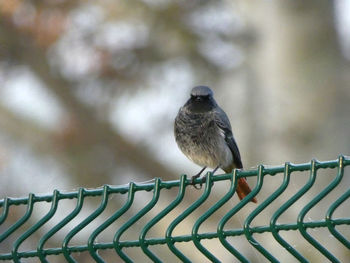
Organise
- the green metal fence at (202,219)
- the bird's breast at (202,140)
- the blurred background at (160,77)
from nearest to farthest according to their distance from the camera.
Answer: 1. the green metal fence at (202,219)
2. the bird's breast at (202,140)
3. the blurred background at (160,77)

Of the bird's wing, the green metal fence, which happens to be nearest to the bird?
the bird's wing

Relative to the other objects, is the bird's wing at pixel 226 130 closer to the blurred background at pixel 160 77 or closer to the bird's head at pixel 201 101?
the bird's head at pixel 201 101

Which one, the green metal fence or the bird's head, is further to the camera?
the bird's head

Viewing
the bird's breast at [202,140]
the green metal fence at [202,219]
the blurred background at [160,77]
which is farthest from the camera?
the blurred background at [160,77]

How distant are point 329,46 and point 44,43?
451 cm

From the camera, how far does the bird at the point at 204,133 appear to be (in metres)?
7.86

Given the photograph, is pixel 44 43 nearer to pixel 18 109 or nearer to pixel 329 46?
pixel 18 109

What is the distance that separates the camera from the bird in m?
7.86

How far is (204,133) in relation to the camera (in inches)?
311

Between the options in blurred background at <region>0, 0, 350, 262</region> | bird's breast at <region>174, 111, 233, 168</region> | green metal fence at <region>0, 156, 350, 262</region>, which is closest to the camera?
green metal fence at <region>0, 156, 350, 262</region>

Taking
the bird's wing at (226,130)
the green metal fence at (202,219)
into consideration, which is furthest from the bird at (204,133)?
the green metal fence at (202,219)

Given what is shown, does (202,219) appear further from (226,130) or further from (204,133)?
(226,130)

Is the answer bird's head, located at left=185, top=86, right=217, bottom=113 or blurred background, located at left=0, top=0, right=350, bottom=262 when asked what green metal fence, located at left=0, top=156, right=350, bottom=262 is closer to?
bird's head, located at left=185, top=86, right=217, bottom=113

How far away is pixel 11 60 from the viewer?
16.5 metres
